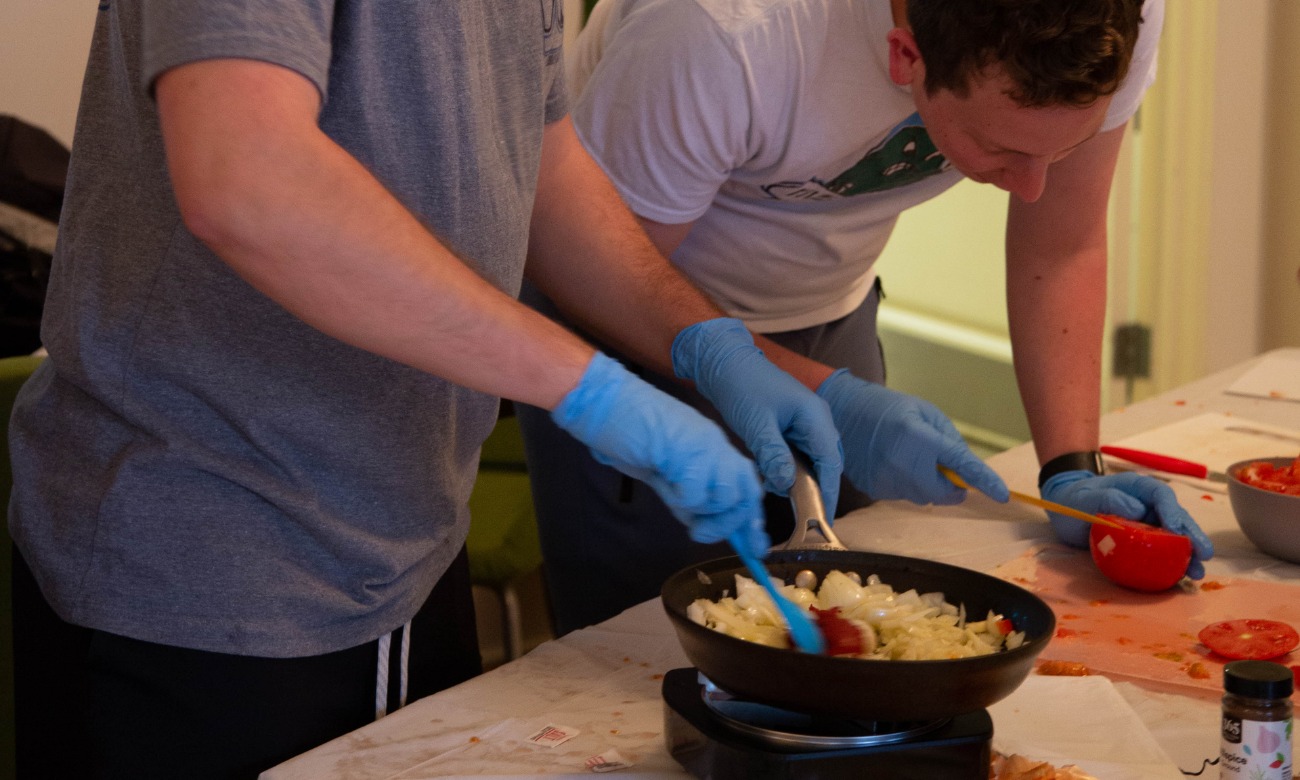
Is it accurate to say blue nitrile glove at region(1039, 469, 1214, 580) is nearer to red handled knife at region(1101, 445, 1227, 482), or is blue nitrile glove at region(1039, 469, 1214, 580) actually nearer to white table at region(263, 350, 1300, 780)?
white table at region(263, 350, 1300, 780)

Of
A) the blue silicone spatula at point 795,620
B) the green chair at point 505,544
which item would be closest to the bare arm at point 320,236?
the blue silicone spatula at point 795,620

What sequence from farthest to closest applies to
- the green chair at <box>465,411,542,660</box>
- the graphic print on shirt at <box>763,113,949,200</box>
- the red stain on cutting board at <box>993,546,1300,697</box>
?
1. the green chair at <box>465,411,542,660</box>
2. the graphic print on shirt at <box>763,113,949,200</box>
3. the red stain on cutting board at <box>993,546,1300,697</box>

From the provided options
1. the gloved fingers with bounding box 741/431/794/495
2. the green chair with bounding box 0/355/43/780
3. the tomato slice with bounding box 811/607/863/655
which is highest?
the gloved fingers with bounding box 741/431/794/495

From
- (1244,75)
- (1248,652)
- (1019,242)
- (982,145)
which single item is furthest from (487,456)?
(1244,75)

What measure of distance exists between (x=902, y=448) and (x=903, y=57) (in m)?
0.42

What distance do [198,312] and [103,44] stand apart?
232 mm

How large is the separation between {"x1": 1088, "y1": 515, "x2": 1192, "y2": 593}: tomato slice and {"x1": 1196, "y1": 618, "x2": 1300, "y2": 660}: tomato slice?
102 mm

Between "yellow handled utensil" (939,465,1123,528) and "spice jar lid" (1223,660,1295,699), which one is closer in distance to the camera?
"spice jar lid" (1223,660,1295,699)

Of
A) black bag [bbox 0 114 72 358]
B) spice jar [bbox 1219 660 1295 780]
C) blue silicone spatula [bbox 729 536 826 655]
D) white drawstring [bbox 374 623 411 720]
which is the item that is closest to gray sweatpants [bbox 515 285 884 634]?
white drawstring [bbox 374 623 411 720]

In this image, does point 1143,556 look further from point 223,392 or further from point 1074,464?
point 223,392

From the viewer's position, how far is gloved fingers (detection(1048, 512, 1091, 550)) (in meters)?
1.37

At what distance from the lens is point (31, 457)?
1038mm

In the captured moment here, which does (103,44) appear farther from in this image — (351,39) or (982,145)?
(982,145)

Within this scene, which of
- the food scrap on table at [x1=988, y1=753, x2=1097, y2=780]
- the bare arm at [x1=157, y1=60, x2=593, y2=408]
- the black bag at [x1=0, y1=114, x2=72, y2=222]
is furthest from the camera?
the black bag at [x1=0, y1=114, x2=72, y2=222]
